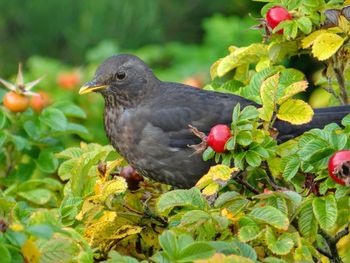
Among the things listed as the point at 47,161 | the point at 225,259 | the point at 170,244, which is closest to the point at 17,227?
the point at 170,244

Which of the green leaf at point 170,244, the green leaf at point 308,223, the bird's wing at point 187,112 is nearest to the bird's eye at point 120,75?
the bird's wing at point 187,112

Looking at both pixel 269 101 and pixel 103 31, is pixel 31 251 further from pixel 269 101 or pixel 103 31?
pixel 103 31

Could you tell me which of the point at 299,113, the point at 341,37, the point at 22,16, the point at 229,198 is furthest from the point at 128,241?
the point at 22,16

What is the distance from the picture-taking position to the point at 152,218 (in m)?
2.52

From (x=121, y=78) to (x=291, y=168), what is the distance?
4.35 feet

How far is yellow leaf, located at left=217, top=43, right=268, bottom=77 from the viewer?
9.73 ft

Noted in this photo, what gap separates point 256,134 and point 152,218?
388 mm

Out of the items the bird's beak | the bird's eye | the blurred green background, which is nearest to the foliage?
the bird's beak

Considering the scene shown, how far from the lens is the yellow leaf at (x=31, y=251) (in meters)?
1.97

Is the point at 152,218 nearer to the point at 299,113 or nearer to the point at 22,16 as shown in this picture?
the point at 299,113

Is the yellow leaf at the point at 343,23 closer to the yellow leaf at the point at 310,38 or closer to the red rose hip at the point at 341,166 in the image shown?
the yellow leaf at the point at 310,38

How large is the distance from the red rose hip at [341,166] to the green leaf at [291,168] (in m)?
0.21

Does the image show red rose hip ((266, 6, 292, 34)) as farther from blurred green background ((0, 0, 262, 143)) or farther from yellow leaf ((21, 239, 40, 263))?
blurred green background ((0, 0, 262, 143))

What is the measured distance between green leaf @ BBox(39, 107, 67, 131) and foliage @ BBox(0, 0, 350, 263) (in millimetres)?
257
